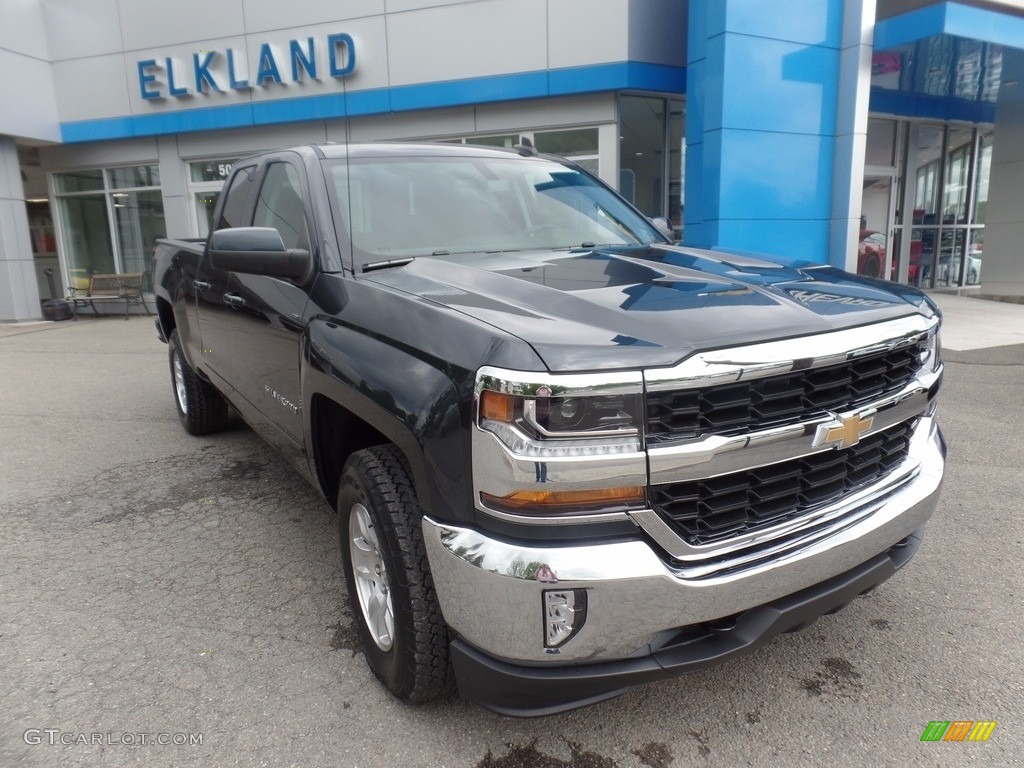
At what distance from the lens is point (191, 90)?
13461 millimetres

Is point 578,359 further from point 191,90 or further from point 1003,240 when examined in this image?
point 1003,240

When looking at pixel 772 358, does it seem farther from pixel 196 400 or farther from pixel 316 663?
pixel 196 400

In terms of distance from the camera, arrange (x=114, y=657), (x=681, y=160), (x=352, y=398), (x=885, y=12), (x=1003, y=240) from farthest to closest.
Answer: (x=1003, y=240)
(x=681, y=160)
(x=885, y=12)
(x=114, y=657)
(x=352, y=398)

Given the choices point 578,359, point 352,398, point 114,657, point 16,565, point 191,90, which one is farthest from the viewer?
point 191,90

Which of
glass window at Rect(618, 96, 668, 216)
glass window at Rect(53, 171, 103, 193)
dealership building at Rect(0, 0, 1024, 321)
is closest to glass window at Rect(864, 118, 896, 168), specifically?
dealership building at Rect(0, 0, 1024, 321)

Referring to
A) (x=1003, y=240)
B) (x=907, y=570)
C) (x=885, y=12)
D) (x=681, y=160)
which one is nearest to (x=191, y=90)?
(x=681, y=160)

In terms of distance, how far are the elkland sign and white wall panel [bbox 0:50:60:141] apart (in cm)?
205

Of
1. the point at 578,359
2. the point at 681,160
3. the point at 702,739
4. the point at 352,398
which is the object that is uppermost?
the point at 681,160

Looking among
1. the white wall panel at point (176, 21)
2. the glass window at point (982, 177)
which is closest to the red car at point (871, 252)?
the glass window at point (982, 177)

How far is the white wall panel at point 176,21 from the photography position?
1302cm

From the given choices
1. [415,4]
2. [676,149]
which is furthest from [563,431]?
[415,4]

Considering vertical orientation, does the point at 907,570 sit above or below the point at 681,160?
below

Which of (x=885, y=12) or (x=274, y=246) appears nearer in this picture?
(x=274, y=246)

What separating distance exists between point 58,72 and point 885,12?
14609 mm
